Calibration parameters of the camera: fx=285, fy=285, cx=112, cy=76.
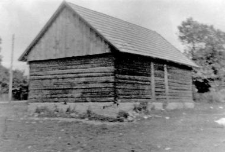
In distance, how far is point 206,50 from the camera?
1336 inches

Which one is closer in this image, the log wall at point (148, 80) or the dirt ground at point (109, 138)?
the dirt ground at point (109, 138)

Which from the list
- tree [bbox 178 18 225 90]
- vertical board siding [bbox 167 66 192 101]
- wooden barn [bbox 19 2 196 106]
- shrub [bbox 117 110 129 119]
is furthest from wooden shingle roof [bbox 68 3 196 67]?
tree [bbox 178 18 225 90]

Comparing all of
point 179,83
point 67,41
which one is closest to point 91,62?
point 67,41

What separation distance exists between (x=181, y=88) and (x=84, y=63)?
846cm

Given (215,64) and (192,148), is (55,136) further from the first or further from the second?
(215,64)

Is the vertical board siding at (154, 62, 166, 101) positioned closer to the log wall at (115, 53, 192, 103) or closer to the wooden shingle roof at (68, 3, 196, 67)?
the log wall at (115, 53, 192, 103)

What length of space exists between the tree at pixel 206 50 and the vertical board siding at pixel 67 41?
19.8 meters

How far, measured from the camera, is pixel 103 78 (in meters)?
14.3

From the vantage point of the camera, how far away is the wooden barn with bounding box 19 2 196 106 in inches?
563

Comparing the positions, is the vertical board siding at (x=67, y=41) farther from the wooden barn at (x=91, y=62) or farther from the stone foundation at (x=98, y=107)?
the stone foundation at (x=98, y=107)

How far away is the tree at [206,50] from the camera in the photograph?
3253cm

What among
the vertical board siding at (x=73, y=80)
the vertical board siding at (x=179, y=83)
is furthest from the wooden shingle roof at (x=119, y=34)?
the vertical board siding at (x=73, y=80)

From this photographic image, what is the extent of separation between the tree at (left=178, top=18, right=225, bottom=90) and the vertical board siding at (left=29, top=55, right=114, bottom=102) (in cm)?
1972

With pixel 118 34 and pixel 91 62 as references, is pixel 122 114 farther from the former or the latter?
pixel 118 34
